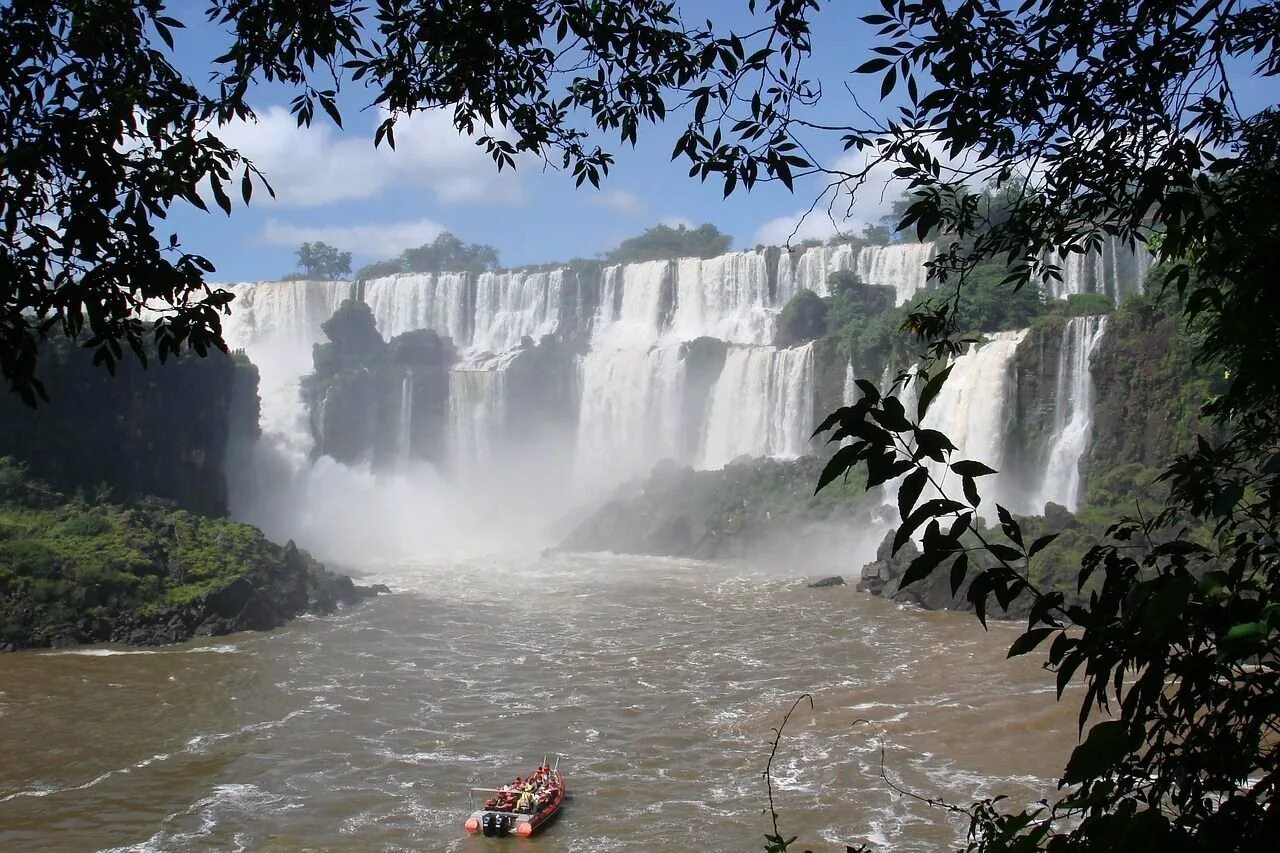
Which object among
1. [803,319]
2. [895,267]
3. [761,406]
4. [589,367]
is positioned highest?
[895,267]

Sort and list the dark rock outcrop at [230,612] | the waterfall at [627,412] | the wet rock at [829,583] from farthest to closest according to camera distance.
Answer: the waterfall at [627,412]
the wet rock at [829,583]
the dark rock outcrop at [230,612]

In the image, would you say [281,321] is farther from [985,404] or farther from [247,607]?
[985,404]

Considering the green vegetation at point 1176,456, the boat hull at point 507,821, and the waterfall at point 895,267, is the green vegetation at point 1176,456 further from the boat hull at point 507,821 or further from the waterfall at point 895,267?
the waterfall at point 895,267

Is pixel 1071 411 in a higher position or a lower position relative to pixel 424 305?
lower

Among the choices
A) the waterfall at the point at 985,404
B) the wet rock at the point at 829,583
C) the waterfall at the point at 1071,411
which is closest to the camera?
the waterfall at the point at 1071,411

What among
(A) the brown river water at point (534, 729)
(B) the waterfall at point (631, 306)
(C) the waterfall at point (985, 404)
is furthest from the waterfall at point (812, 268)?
(A) the brown river water at point (534, 729)

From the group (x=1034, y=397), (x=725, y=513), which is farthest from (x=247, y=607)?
(x=1034, y=397)

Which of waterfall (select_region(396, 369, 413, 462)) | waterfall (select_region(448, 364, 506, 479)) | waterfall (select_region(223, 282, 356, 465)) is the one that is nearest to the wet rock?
waterfall (select_region(448, 364, 506, 479))
